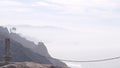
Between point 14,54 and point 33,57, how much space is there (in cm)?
1018

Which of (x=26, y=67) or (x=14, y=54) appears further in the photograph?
(x=14, y=54)

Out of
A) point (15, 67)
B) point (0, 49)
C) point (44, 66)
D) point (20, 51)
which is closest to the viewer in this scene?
point (15, 67)

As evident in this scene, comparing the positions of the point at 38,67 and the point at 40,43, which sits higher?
the point at 38,67

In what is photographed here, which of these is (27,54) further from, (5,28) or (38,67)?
(38,67)

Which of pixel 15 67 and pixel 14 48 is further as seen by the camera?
pixel 14 48

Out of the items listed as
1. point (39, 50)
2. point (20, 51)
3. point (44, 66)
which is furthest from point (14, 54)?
point (44, 66)

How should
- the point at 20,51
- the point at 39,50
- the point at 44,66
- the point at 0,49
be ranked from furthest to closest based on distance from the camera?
the point at 39,50 < the point at 20,51 < the point at 0,49 < the point at 44,66

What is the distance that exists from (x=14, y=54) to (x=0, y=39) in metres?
9.96

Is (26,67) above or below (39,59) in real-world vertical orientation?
above

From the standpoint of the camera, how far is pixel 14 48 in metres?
160


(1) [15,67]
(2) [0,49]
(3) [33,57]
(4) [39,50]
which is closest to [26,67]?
(1) [15,67]

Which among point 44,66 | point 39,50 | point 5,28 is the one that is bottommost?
point 39,50

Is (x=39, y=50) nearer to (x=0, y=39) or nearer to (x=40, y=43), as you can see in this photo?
(x=40, y=43)

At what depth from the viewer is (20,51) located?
159000mm
